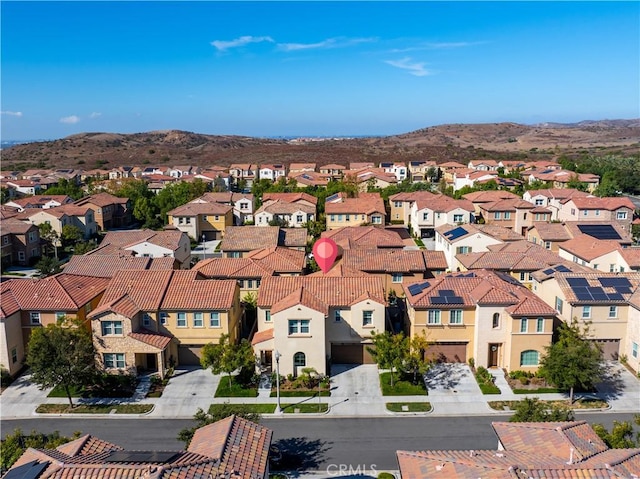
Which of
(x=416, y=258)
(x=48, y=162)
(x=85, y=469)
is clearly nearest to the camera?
(x=85, y=469)

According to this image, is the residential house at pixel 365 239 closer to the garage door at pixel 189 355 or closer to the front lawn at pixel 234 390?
the garage door at pixel 189 355

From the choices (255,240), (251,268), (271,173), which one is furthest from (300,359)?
(271,173)

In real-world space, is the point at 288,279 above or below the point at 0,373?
above

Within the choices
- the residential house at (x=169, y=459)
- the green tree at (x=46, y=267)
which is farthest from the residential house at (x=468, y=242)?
the green tree at (x=46, y=267)

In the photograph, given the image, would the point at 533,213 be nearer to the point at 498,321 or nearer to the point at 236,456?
the point at 498,321

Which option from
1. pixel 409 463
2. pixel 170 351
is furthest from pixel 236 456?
pixel 170 351

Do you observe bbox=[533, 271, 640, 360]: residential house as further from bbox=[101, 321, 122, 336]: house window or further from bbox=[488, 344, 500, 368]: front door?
bbox=[101, 321, 122, 336]: house window

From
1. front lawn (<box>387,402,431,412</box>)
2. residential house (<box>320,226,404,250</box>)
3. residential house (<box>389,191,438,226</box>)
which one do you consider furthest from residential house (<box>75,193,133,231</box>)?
front lawn (<box>387,402,431,412</box>)
